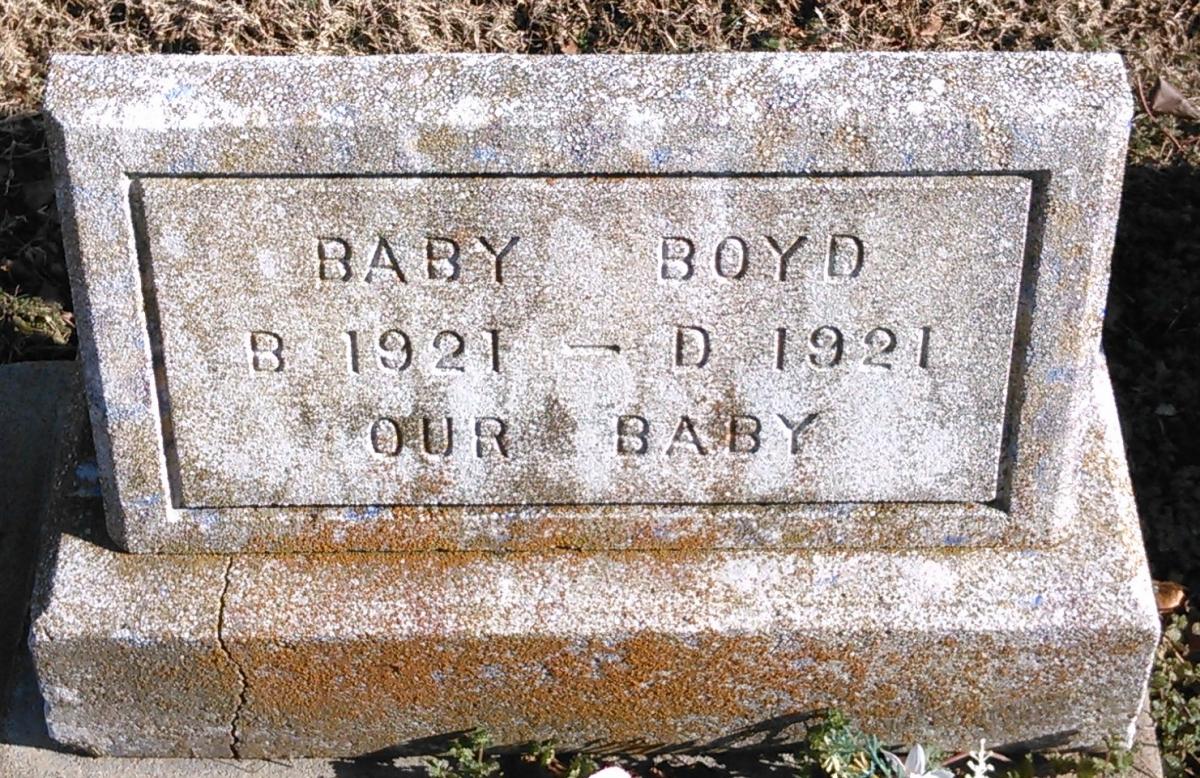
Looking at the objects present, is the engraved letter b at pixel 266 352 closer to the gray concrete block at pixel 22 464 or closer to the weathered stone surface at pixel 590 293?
the weathered stone surface at pixel 590 293

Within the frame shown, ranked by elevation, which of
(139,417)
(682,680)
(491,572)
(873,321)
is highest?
(873,321)

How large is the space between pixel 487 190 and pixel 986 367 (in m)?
0.89

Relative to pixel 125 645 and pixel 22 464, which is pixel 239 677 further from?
pixel 22 464

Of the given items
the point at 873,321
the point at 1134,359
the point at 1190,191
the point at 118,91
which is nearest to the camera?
the point at 118,91

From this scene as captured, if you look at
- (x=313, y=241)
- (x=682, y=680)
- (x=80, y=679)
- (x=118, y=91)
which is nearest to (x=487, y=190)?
(x=313, y=241)

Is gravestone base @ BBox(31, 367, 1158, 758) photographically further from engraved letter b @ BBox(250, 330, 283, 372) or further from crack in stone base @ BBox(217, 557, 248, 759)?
engraved letter b @ BBox(250, 330, 283, 372)

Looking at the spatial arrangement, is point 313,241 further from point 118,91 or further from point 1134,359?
point 1134,359

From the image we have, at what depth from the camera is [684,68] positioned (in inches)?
94.7

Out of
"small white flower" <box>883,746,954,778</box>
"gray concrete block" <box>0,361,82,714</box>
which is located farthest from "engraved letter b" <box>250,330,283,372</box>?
"small white flower" <box>883,746,954,778</box>

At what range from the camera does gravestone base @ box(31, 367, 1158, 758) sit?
8.81 feet

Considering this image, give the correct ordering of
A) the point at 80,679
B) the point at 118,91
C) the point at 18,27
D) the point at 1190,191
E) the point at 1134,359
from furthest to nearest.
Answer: the point at 18,27, the point at 1190,191, the point at 1134,359, the point at 80,679, the point at 118,91

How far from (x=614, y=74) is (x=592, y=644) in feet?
3.23

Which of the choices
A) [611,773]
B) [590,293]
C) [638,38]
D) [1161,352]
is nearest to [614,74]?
[590,293]

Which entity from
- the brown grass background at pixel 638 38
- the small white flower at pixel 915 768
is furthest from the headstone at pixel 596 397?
the brown grass background at pixel 638 38
